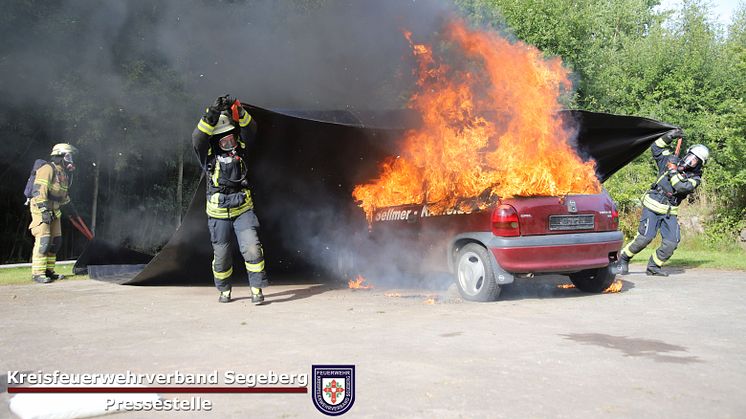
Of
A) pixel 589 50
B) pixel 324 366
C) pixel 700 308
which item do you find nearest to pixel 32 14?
pixel 324 366

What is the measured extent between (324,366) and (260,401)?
68 centimetres

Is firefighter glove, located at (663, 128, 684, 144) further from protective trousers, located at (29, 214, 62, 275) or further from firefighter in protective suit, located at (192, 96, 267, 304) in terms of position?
protective trousers, located at (29, 214, 62, 275)

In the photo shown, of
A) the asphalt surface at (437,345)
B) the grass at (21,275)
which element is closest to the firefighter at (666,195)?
the asphalt surface at (437,345)

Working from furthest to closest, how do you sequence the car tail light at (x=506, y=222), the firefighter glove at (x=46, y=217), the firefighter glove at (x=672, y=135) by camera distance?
the firefighter glove at (x=46, y=217) → the firefighter glove at (x=672, y=135) → the car tail light at (x=506, y=222)

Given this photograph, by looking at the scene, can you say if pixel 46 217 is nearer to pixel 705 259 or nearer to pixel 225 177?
pixel 225 177

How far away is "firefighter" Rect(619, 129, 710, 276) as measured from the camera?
9.47m

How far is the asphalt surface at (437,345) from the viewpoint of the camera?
351 centimetres

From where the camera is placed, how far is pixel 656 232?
9.75 metres

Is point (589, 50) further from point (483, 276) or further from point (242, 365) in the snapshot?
point (242, 365)

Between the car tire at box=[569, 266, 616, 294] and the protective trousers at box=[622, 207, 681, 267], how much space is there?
2148mm

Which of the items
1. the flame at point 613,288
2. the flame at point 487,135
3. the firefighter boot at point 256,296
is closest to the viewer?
the flame at point 487,135

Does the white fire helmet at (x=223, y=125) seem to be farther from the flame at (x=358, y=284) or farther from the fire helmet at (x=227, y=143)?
the flame at (x=358, y=284)

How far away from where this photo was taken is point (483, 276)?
703 centimetres

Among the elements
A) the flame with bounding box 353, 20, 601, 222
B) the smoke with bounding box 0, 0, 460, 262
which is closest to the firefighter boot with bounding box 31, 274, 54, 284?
the smoke with bounding box 0, 0, 460, 262
